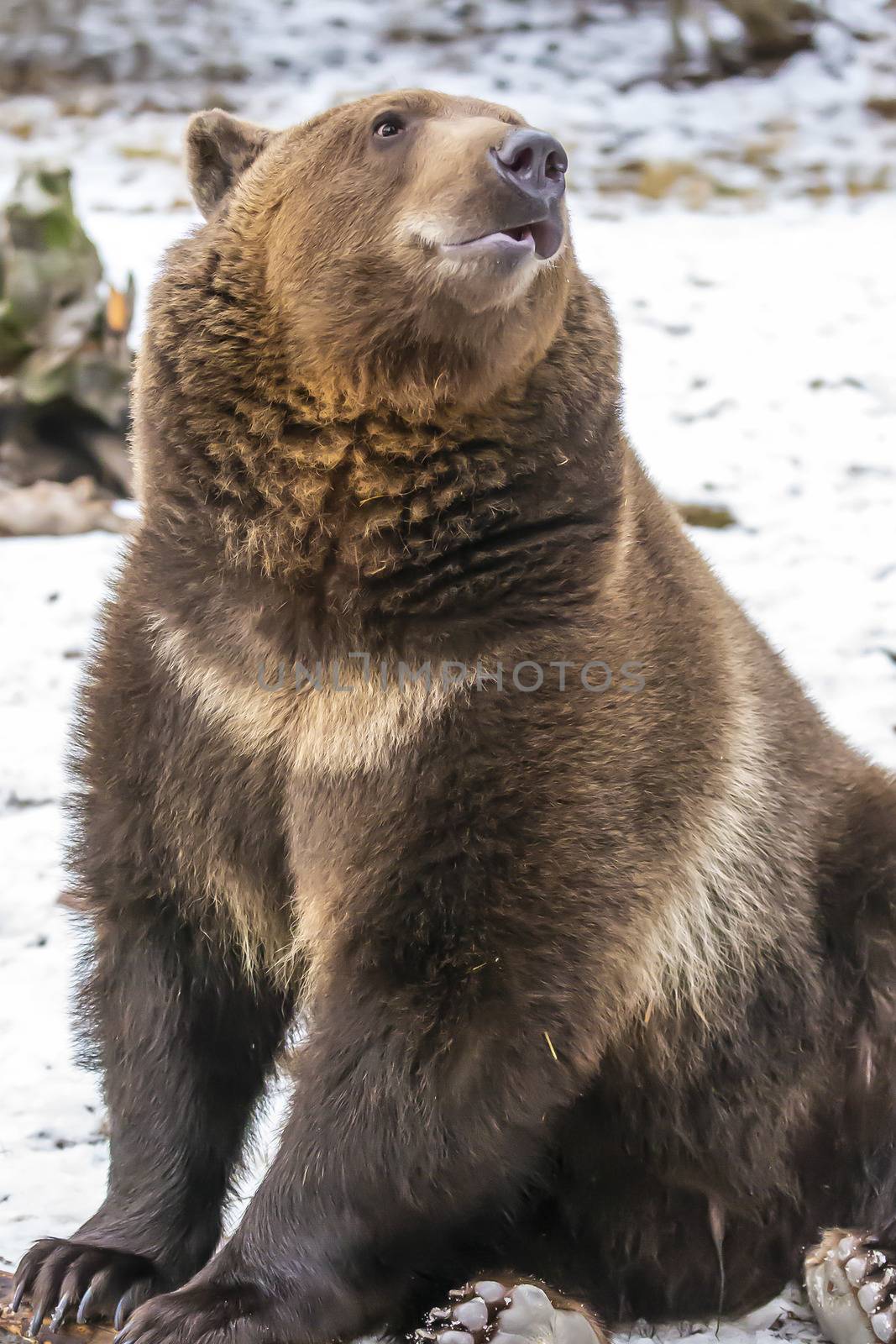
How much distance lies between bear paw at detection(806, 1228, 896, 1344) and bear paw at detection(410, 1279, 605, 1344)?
2.11 ft

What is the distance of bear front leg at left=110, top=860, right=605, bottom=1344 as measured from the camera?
2.89m

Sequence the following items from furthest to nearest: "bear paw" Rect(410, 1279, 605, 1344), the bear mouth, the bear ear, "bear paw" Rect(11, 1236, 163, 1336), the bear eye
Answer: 1. the bear ear
2. the bear eye
3. "bear paw" Rect(11, 1236, 163, 1336)
4. the bear mouth
5. "bear paw" Rect(410, 1279, 605, 1344)

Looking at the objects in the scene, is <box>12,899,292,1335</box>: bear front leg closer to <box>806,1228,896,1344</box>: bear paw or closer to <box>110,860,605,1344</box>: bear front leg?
<box>110,860,605,1344</box>: bear front leg

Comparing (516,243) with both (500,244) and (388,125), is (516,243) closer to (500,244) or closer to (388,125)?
(500,244)

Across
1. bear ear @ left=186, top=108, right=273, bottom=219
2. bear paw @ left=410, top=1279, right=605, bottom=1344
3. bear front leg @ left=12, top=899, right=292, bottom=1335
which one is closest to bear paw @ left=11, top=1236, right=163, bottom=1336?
bear front leg @ left=12, top=899, right=292, bottom=1335

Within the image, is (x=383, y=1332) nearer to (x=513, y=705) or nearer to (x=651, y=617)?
(x=513, y=705)

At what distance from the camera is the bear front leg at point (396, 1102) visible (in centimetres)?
289

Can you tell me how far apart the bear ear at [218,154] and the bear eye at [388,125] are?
1.34ft

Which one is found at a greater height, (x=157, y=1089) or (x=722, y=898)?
(x=722, y=898)

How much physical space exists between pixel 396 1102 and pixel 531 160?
5.70 ft

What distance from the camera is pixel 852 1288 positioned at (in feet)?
10.9

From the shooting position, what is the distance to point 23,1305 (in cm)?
313

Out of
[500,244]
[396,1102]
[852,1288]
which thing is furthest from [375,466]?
[852,1288]

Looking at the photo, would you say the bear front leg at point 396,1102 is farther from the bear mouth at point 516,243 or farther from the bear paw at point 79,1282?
the bear mouth at point 516,243
